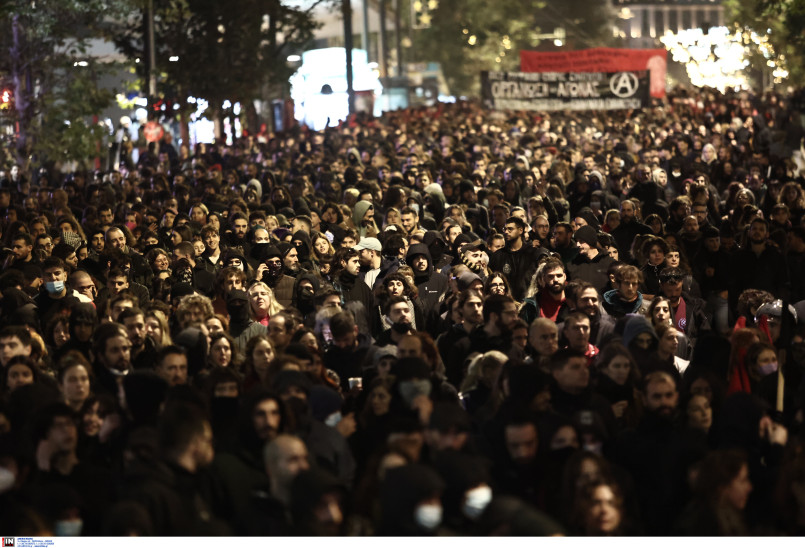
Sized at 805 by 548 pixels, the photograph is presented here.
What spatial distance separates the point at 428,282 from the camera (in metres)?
13.1

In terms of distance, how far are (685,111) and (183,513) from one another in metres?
35.5

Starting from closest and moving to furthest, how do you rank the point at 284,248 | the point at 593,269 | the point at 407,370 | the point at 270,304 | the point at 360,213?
the point at 407,370 → the point at 270,304 → the point at 593,269 → the point at 284,248 → the point at 360,213

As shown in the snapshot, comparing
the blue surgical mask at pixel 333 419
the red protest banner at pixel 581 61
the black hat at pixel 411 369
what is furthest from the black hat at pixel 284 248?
the red protest banner at pixel 581 61

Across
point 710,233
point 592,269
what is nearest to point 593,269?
point 592,269

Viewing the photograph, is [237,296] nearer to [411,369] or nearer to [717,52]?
[411,369]

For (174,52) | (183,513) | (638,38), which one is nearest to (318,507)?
(183,513)

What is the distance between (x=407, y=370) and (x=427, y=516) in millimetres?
2240

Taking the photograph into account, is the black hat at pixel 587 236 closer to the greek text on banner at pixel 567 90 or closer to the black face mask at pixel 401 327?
the black face mask at pixel 401 327

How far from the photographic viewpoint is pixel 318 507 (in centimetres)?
629

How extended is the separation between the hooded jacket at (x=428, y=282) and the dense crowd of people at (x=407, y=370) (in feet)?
0.12

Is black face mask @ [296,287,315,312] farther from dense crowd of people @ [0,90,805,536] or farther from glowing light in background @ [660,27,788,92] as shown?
glowing light in background @ [660,27,788,92]

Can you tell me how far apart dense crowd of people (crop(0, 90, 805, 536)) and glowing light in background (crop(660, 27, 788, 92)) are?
51.4 meters

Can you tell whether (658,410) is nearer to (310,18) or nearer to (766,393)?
(766,393)

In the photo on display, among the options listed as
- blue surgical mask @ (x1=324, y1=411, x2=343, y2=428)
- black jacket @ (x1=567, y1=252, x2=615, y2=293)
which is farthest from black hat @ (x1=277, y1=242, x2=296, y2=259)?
blue surgical mask @ (x1=324, y1=411, x2=343, y2=428)
